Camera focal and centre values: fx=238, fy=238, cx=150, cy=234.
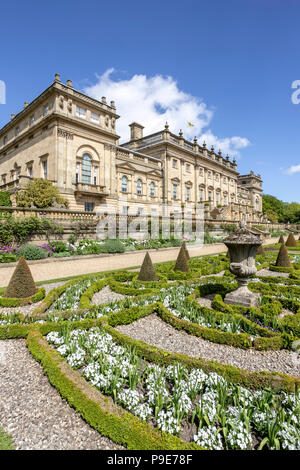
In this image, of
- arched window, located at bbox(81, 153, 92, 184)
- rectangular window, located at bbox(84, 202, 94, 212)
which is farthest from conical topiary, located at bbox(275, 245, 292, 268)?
arched window, located at bbox(81, 153, 92, 184)

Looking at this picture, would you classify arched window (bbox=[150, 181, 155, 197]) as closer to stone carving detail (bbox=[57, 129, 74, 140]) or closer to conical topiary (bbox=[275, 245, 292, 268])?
stone carving detail (bbox=[57, 129, 74, 140])

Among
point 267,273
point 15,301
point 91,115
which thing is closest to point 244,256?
point 267,273

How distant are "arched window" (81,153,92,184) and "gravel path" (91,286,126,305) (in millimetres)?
18140

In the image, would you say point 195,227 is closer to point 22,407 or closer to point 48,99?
point 48,99

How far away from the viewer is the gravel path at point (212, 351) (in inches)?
136

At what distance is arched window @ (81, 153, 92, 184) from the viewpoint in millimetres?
23312

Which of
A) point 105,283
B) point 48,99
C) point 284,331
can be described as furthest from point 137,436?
point 48,99

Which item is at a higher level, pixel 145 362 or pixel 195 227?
pixel 195 227

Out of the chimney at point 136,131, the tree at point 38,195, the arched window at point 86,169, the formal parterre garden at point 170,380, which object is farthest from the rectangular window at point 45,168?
the formal parterre garden at point 170,380

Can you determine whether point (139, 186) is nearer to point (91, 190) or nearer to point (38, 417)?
point (91, 190)

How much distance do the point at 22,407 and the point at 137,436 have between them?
1.42 m

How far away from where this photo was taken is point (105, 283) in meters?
7.84

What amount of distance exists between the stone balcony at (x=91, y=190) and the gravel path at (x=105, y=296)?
1593cm

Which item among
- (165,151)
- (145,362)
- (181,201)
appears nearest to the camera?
(145,362)
